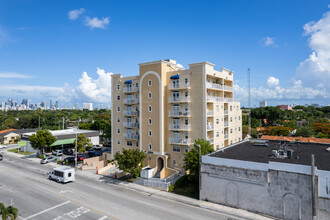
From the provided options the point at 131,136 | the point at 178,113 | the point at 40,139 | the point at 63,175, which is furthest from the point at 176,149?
the point at 40,139

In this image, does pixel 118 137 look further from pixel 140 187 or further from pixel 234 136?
pixel 234 136

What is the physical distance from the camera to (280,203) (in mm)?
20578

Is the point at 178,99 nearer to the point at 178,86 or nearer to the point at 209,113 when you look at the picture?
the point at 178,86

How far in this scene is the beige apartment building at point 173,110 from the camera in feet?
120

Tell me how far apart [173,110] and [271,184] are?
20830mm

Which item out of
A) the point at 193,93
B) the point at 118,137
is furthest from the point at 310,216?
the point at 118,137

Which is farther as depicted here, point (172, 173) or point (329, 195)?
point (172, 173)

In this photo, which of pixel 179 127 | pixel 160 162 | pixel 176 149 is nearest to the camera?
pixel 179 127

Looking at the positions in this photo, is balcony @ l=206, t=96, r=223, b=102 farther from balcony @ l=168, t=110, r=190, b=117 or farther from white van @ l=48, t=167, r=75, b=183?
white van @ l=48, t=167, r=75, b=183

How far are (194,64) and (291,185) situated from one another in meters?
23.5

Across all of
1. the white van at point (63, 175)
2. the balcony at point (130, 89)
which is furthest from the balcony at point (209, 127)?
the white van at point (63, 175)

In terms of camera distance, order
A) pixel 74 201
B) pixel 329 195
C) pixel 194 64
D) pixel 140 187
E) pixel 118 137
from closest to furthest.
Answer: pixel 329 195, pixel 74 201, pixel 140 187, pixel 194 64, pixel 118 137

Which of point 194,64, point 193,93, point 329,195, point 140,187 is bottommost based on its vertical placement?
point 140,187

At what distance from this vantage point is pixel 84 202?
25.2 metres
